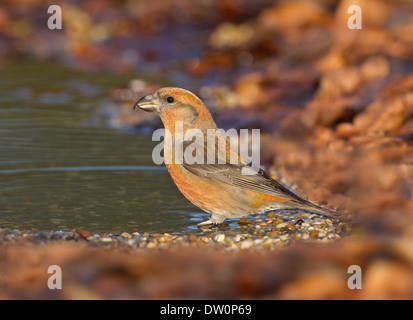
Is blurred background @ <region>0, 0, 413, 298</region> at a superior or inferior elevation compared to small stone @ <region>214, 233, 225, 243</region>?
superior

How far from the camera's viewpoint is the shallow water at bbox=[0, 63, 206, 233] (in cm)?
507

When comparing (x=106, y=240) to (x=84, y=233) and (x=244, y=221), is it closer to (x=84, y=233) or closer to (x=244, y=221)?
(x=84, y=233)

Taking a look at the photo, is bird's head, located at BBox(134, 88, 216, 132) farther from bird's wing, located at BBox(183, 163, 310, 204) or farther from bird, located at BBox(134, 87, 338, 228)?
bird's wing, located at BBox(183, 163, 310, 204)

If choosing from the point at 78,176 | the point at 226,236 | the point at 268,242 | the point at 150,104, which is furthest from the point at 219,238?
the point at 78,176

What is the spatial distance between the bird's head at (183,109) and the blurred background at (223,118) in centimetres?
64

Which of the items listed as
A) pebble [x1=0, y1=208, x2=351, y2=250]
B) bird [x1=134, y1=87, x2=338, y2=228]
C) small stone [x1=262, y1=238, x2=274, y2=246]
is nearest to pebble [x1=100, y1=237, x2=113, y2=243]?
pebble [x1=0, y1=208, x2=351, y2=250]

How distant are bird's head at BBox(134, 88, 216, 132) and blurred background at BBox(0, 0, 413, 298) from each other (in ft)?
2.10

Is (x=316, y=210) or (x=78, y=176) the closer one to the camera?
(x=316, y=210)

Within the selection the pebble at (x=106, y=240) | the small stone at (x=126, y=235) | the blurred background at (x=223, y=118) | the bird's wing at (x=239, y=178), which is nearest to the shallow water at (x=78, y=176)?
the blurred background at (x=223, y=118)

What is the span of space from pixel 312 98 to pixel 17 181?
3.88 metres

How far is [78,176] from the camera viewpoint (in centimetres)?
613

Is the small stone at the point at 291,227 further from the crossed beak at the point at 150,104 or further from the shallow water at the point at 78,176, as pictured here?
the crossed beak at the point at 150,104

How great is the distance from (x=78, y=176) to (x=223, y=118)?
2.89m

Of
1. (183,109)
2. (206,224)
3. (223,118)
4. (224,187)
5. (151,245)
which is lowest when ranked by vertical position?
(151,245)
